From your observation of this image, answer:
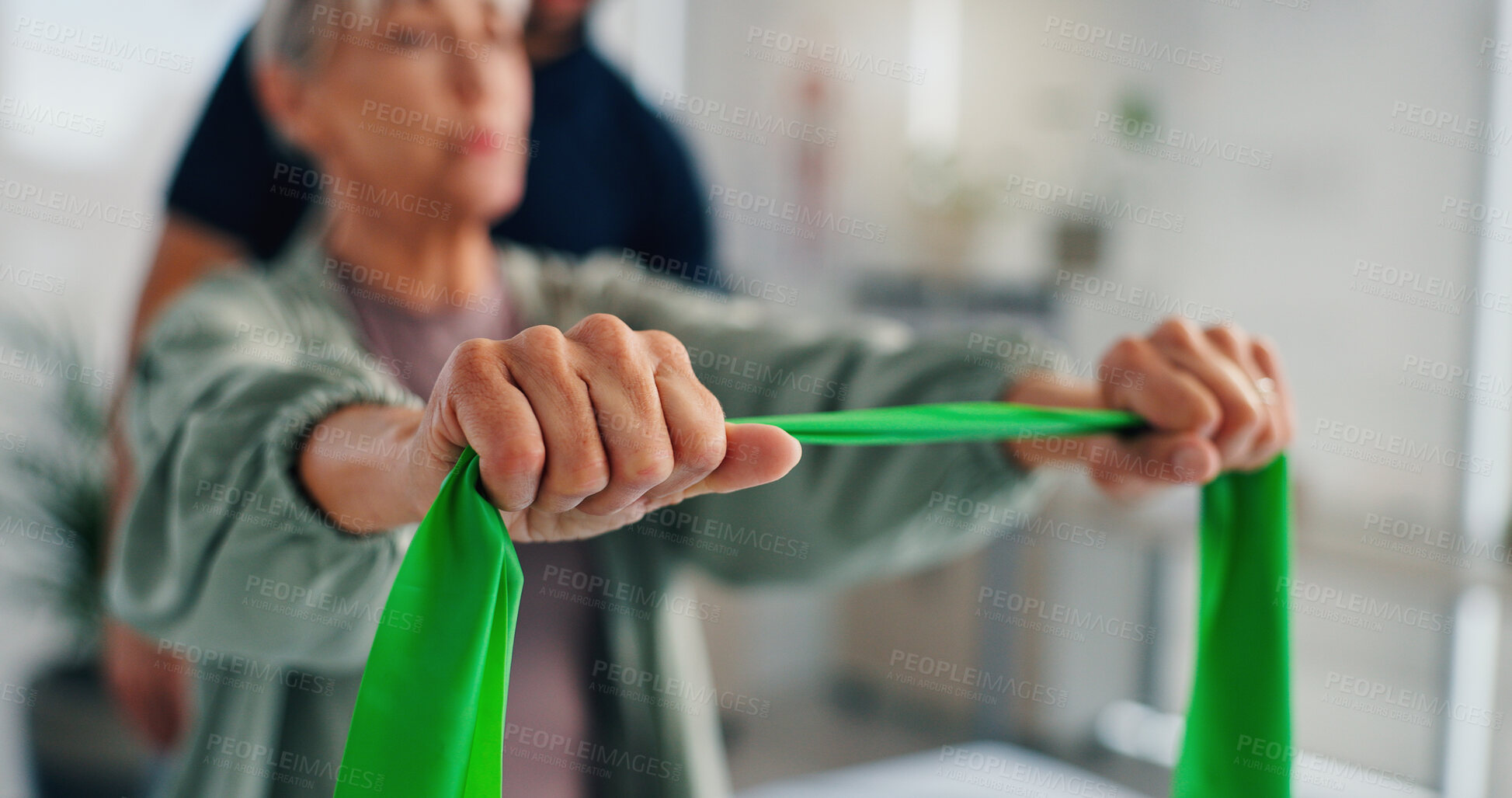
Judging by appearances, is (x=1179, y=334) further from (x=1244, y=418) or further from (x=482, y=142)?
(x=482, y=142)

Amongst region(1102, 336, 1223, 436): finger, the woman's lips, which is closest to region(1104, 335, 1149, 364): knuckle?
region(1102, 336, 1223, 436): finger

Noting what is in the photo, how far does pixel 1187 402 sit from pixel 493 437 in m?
0.46

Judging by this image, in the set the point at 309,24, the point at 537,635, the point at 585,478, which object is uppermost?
the point at 309,24

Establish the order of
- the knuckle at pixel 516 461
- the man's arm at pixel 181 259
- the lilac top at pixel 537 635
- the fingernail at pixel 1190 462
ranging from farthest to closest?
1. the man's arm at pixel 181 259
2. the lilac top at pixel 537 635
3. the fingernail at pixel 1190 462
4. the knuckle at pixel 516 461

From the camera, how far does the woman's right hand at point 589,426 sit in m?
0.40

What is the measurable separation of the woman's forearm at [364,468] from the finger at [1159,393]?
47cm

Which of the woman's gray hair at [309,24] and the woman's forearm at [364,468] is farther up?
the woman's gray hair at [309,24]

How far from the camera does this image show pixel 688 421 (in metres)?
0.41

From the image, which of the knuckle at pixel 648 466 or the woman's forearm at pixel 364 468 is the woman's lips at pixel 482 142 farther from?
the knuckle at pixel 648 466

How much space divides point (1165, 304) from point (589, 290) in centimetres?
133

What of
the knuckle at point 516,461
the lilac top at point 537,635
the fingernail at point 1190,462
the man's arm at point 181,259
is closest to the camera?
the knuckle at point 516,461

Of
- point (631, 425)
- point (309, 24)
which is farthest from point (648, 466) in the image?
point (309, 24)

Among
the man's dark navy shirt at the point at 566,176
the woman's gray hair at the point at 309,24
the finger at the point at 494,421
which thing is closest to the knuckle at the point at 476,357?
the finger at the point at 494,421

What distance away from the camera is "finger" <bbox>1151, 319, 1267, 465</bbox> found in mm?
621
